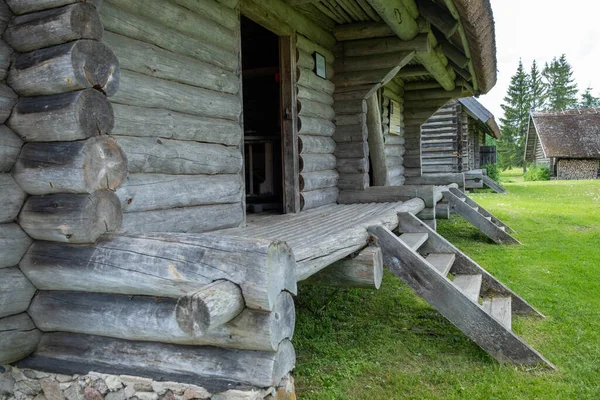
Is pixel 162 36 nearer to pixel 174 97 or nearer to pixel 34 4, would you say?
pixel 174 97

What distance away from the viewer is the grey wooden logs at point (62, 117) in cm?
255

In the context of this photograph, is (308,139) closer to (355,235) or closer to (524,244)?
(355,235)

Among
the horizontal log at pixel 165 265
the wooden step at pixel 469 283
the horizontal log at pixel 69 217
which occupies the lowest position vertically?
the wooden step at pixel 469 283

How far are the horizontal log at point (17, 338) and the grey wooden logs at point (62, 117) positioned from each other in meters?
0.97

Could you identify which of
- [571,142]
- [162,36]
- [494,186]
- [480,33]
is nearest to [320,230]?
[162,36]

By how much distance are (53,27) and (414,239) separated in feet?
12.1

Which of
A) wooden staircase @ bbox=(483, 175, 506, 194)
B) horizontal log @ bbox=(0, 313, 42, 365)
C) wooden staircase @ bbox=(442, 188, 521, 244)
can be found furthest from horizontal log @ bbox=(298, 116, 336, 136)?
wooden staircase @ bbox=(483, 175, 506, 194)

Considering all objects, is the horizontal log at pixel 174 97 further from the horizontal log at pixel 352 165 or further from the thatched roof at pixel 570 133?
the thatched roof at pixel 570 133

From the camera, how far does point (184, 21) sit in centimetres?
373

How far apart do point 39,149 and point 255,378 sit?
64.1 inches

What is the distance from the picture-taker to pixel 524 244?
8430mm

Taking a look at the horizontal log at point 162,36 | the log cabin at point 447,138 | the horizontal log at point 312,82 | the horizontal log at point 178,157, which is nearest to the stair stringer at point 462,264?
the horizontal log at point 312,82

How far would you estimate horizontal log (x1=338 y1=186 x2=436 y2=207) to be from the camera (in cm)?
676

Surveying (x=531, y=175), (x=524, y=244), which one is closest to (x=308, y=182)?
(x=524, y=244)
